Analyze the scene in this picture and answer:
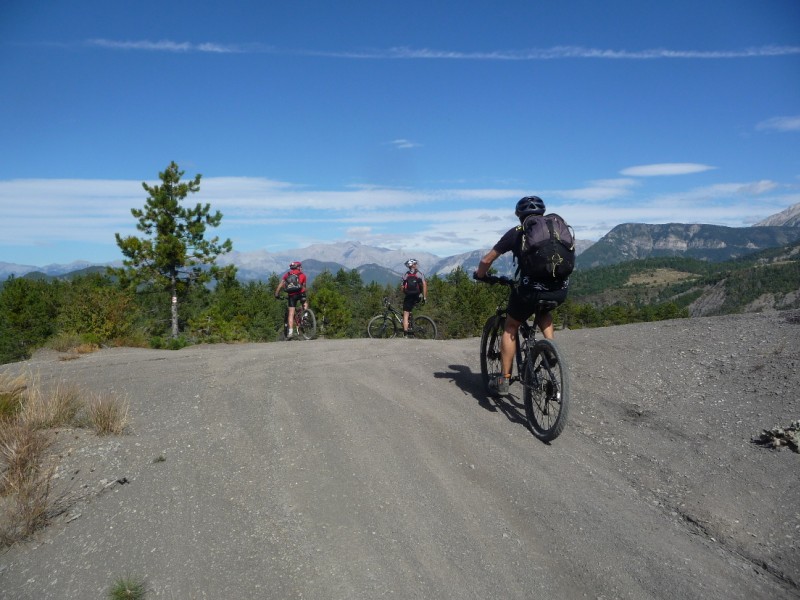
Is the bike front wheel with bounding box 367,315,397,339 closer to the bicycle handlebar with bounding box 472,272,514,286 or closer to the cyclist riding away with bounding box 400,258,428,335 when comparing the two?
the cyclist riding away with bounding box 400,258,428,335

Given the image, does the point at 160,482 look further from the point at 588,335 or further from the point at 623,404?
the point at 588,335

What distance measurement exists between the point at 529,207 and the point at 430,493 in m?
3.20

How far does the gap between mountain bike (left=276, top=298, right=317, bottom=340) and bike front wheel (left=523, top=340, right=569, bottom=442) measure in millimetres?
10152

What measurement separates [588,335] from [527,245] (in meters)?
5.04

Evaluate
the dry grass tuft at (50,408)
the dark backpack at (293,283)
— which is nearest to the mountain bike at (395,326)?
the dark backpack at (293,283)

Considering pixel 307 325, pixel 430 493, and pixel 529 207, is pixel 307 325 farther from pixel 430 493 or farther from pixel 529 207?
pixel 430 493

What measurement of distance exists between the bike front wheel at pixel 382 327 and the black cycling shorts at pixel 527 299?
895 cm

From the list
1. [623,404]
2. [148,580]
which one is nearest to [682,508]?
[623,404]

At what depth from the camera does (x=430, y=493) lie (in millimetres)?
3955

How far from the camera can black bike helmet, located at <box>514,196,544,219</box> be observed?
564 cm

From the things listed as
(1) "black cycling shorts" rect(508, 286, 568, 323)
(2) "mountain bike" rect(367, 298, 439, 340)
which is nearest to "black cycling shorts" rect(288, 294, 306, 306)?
(2) "mountain bike" rect(367, 298, 439, 340)

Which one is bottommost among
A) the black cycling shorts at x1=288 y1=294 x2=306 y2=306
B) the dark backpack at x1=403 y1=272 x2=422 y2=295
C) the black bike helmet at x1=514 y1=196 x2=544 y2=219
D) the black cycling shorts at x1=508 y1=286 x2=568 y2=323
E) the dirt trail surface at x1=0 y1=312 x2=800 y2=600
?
the dirt trail surface at x1=0 y1=312 x2=800 y2=600

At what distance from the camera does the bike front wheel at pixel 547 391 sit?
488 centimetres

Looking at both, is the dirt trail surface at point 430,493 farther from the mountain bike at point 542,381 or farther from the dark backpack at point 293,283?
the dark backpack at point 293,283
